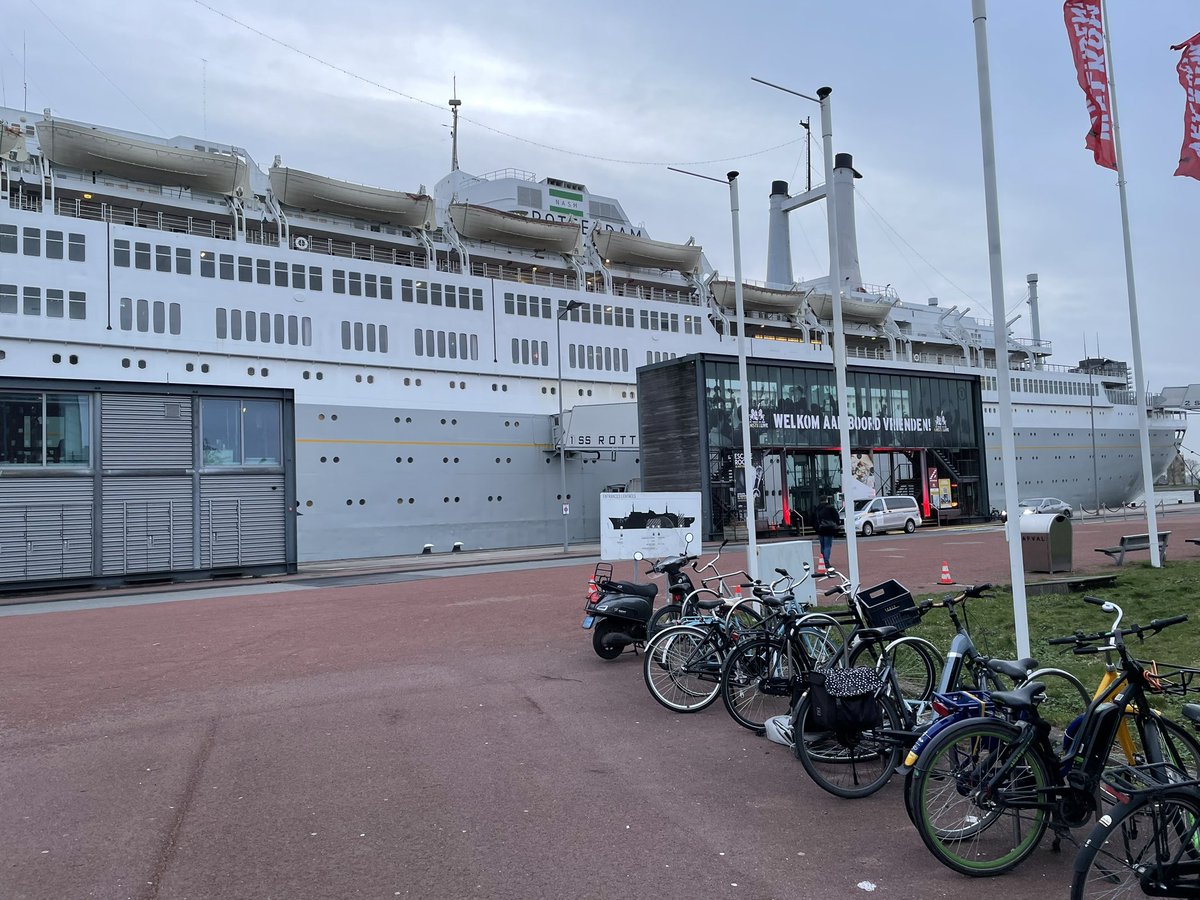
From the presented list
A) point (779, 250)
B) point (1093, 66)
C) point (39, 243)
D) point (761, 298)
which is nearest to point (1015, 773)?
point (1093, 66)

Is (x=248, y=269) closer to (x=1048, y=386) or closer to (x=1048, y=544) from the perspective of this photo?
(x=1048, y=544)

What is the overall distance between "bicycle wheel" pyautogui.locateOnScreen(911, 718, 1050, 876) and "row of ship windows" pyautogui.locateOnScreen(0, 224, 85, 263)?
91.1ft

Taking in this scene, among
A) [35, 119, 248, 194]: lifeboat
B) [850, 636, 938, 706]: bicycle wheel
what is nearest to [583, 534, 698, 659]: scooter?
[850, 636, 938, 706]: bicycle wheel

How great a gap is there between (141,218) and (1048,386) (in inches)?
1929

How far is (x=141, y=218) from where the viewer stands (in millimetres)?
27266

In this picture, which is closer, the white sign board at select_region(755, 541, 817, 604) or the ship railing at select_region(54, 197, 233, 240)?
the white sign board at select_region(755, 541, 817, 604)

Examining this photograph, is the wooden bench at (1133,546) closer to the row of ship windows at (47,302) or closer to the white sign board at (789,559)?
the white sign board at (789,559)

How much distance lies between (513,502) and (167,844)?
90.6 ft

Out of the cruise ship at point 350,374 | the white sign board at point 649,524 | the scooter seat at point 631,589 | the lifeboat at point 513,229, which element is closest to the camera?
the scooter seat at point 631,589

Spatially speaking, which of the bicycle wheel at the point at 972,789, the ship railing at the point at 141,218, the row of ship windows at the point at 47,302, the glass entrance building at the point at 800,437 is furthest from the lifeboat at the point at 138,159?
the bicycle wheel at the point at 972,789

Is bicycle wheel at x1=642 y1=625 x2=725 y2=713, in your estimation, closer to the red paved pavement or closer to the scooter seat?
the red paved pavement

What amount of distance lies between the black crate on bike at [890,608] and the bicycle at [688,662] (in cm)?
63

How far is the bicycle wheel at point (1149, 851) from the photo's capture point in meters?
2.92

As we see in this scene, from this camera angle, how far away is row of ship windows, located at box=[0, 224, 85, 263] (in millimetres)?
23938
